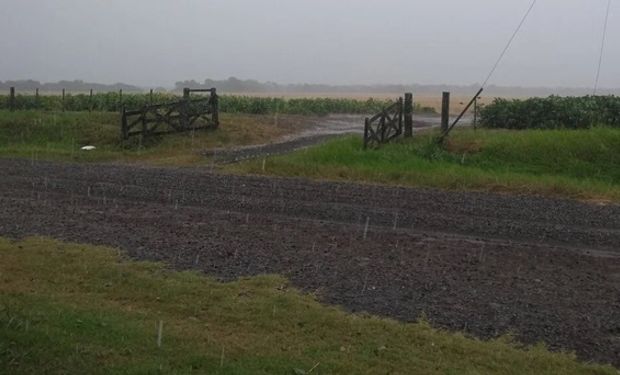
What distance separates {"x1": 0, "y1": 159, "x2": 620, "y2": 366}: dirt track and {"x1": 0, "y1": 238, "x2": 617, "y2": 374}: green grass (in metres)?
0.46

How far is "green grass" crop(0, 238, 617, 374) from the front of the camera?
583cm

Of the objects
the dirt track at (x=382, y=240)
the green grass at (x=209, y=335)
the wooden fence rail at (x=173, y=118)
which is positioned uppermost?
the wooden fence rail at (x=173, y=118)

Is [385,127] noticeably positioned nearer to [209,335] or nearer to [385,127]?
[385,127]

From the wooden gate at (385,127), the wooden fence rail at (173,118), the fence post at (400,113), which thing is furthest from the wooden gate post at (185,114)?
the fence post at (400,113)

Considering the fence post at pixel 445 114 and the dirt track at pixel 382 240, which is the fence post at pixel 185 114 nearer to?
the fence post at pixel 445 114

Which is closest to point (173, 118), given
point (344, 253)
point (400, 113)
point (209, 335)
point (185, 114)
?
point (185, 114)

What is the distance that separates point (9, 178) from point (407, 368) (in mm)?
13171

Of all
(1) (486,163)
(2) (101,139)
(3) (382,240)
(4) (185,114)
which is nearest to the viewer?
(3) (382,240)

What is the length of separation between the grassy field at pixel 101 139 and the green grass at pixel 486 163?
13.6 feet

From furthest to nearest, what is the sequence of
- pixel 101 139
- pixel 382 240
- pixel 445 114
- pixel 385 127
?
pixel 101 139 → pixel 445 114 → pixel 385 127 → pixel 382 240

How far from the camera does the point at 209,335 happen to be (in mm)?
6500

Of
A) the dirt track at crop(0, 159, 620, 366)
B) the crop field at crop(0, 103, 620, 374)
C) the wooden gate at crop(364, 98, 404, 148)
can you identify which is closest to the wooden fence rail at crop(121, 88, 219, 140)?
the crop field at crop(0, 103, 620, 374)

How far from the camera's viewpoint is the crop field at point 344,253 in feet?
20.7

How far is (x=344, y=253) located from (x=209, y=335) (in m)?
3.44
